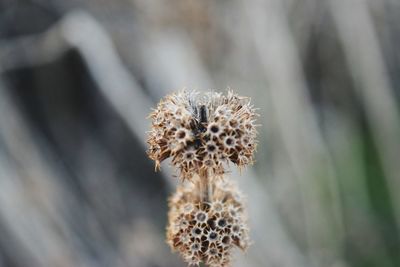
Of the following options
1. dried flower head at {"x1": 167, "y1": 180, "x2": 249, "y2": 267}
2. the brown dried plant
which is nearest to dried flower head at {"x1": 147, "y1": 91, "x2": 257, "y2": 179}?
the brown dried plant

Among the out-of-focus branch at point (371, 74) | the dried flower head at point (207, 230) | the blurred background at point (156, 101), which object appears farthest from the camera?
the out-of-focus branch at point (371, 74)

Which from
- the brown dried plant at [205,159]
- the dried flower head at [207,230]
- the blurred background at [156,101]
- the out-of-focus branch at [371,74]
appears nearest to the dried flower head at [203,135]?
the brown dried plant at [205,159]

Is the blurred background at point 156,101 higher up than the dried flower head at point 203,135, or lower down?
higher up

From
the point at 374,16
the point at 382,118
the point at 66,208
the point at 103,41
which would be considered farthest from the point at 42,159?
the point at 374,16

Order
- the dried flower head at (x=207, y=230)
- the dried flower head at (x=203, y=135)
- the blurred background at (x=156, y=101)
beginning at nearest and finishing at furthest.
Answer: the dried flower head at (x=203, y=135) < the dried flower head at (x=207, y=230) < the blurred background at (x=156, y=101)

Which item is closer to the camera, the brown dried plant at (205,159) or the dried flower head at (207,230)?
the brown dried plant at (205,159)

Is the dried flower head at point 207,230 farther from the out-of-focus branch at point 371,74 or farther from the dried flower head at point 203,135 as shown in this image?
the out-of-focus branch at point 371,74

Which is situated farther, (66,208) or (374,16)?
(374,16)

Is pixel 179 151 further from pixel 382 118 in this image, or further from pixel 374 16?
pixel 374 16

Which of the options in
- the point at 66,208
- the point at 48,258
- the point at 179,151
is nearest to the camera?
the point at 179,151
